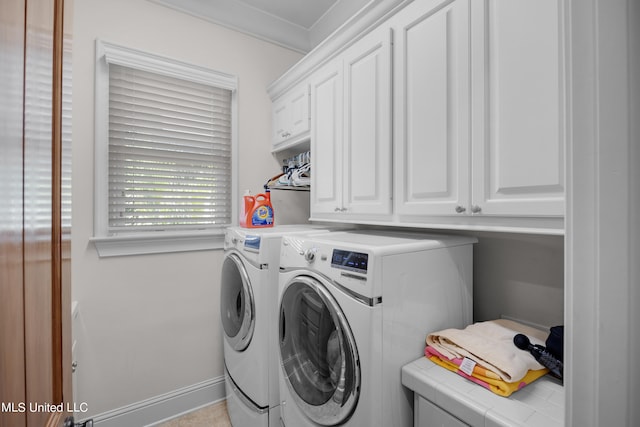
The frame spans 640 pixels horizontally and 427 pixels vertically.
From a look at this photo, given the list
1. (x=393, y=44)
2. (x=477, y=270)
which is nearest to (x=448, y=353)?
(x=477, y=270)

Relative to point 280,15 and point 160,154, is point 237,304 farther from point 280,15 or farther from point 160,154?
point 280,15

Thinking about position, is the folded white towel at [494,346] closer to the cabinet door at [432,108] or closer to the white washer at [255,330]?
the cabinet door at [432,108]

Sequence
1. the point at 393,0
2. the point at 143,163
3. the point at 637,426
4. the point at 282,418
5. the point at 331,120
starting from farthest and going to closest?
the point at 143,163 → the point at 331,120 → the point at 282,418 → the point at 393,0 → the point at 637,426

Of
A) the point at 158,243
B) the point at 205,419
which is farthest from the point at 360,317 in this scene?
the point at 205,419

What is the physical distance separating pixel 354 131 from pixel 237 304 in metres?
1.24

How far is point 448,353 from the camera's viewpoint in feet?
3.64

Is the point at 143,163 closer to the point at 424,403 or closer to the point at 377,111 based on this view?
the point at 377,111

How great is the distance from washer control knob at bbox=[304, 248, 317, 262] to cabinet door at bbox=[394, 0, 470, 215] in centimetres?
45

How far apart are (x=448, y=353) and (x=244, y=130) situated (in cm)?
202

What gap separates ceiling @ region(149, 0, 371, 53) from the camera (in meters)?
2.18

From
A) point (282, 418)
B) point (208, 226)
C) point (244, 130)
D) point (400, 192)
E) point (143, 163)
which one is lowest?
point (282, 418)

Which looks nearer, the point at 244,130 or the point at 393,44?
the point at 393,44

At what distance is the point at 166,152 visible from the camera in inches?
81.6

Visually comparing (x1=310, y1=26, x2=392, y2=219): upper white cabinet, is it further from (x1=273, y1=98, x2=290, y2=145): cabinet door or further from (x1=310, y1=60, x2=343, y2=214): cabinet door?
(x1=273, y1=98, x2=290, y2=145): cabinet door
